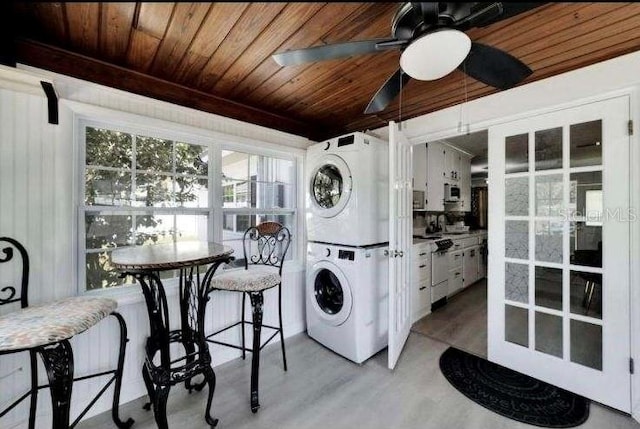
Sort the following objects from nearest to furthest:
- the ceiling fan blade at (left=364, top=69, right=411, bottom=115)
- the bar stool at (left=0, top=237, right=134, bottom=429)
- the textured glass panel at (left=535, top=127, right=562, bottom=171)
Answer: the bar stool at (left=0, top=237, right=134, bottom=429) < the ceiling fan blade at (left=364, top=69, right=411, bottom=115) < the textured glass panel at (left=535, top=127, right=562, bottom=171)

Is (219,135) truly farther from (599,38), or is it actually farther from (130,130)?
(599,38)

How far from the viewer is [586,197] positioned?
1812 mm

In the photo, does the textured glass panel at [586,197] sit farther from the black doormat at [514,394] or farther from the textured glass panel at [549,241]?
the black doormat at [514,394]

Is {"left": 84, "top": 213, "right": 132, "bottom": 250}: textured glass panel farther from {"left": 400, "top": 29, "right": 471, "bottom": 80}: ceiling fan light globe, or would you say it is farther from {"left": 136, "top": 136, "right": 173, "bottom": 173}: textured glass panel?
{"left": 400, "top": 29, "right": 471, "bottom": 80}: ceiling fan light globe

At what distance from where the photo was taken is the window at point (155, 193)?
5.95ft

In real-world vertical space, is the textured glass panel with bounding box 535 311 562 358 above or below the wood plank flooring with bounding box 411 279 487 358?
above

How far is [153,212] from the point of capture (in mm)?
2025

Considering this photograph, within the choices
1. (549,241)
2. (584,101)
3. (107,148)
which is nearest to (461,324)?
(549,241)

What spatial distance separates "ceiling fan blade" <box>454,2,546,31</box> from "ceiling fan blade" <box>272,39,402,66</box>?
0.85 ft

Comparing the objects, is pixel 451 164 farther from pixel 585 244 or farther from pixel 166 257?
pixel 166 257

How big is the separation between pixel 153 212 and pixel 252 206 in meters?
0.85

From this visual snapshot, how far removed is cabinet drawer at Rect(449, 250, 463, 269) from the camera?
147 inches

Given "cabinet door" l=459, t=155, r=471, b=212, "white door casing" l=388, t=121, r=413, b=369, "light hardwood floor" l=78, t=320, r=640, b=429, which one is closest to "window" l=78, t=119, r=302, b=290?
"light hardwood floor" l=78, t=320, r=640, b=429

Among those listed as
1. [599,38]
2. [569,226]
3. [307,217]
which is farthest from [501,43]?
[307,217]
